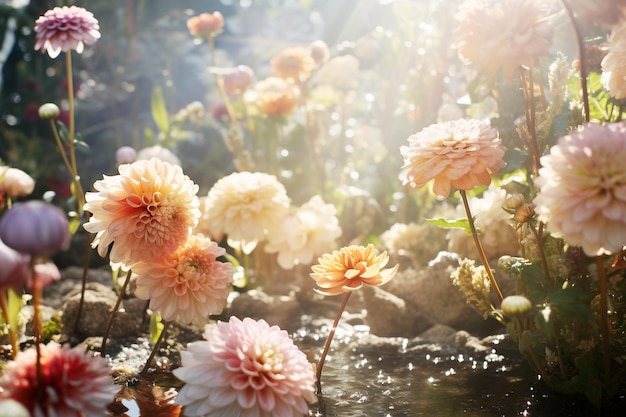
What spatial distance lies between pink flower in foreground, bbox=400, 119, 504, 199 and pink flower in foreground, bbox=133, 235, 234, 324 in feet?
1.94

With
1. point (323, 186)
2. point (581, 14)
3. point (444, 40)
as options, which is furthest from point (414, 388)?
point (444, 40)

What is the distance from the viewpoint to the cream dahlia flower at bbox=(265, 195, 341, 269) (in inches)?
116

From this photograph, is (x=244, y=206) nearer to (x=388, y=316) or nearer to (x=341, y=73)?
(x=388, y=316)

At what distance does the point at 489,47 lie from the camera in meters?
1.73

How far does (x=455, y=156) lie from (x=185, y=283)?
31.5 inches

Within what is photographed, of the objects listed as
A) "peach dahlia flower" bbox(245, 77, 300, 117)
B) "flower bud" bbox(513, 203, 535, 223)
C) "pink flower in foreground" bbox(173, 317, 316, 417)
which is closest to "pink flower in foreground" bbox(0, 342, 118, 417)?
"pink flower in foreground" bbox(173, 317, 316, 417)

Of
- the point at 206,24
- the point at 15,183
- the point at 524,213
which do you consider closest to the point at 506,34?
the point at 524,213

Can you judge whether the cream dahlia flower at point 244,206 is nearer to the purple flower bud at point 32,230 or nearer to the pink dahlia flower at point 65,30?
the pink dahlia flower at point 65,30

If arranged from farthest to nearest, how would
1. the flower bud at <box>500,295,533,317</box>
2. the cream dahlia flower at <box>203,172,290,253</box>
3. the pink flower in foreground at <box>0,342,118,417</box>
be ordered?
the cream dahlia flower at <box>203,172,290,253</box>
the flower bud at <box>500,295,533,317</box>
the pink flower in foreground at <box>0,342,118,417</box>

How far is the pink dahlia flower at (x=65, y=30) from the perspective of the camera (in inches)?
81.9

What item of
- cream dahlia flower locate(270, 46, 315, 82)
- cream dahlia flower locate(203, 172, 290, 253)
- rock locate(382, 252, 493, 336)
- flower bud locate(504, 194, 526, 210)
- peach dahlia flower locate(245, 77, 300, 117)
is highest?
cream dahlia flower locate(270, 46, 315, 82)

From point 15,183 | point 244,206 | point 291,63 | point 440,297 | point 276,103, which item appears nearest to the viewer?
point 15,183

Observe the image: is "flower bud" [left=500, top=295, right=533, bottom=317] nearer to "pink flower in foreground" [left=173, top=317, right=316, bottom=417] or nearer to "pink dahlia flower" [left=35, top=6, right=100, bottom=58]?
"pink flower in foreground" [left=173, top=317, right=316, bottom=417]

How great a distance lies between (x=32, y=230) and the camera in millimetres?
1122
